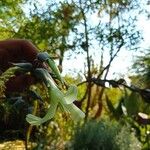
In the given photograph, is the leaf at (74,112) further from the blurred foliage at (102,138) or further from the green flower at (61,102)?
the blurred foliage at (102,138)

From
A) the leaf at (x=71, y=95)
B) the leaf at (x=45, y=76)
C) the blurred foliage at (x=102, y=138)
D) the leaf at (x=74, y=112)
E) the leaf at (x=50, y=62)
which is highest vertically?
the leaf at (x=50, y=62)

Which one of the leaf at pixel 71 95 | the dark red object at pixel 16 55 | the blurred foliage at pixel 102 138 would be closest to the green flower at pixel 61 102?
the leaf at pixel 71 95

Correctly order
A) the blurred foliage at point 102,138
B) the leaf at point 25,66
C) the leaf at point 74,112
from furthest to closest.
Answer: the blurred foliage at point 102,138 → the leaf at point 25,66 → the leaf at point 74,112

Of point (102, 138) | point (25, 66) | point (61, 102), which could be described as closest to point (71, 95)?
point (61, 102)

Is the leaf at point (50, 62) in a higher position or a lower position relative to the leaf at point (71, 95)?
higher

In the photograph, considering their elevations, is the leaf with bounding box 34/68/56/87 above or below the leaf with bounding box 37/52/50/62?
below

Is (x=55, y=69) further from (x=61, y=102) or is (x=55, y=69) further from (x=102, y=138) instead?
(x=102, y=138)

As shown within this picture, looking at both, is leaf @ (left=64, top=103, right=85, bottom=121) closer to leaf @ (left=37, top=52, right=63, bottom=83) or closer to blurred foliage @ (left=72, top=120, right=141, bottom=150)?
leaf @ (left=37, top=52, right=63, bottom=83)

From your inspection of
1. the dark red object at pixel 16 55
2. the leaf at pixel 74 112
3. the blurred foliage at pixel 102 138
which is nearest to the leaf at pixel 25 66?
the dark red object at pixel 16 55

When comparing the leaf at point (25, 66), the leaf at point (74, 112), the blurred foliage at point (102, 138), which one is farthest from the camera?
the blurred foliage at point (102, 138)

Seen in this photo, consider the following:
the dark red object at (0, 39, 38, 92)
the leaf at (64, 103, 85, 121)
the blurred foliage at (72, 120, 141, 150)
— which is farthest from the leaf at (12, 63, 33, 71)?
the blurred foliage at (72, 120, 141, 150)

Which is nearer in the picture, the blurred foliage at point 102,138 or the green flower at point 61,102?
the green flower at point 61,102

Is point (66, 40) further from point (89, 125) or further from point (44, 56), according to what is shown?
point (44, 56)
